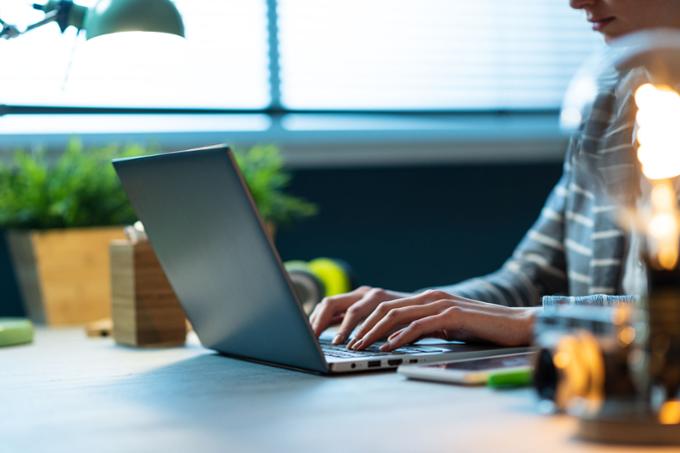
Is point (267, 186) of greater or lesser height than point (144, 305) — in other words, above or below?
above

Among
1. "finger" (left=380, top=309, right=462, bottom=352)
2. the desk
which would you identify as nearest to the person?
"finger" (left=380, top=309, right=462, bottom=352)

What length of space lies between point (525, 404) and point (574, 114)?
Answer: 0.87ft

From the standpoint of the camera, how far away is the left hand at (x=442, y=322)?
1.03 meters

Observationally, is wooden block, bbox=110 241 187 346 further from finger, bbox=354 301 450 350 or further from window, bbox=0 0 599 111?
window, bbox=0 0 599 111

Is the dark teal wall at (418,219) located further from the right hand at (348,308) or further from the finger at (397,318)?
the finger at (397,318)

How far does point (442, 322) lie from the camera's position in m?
1.03

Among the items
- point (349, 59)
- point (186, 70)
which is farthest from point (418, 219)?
point (186, 70)

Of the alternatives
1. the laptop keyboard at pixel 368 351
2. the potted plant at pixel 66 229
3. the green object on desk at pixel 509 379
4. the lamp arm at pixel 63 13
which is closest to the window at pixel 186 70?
the potted plant at pixel 66 229

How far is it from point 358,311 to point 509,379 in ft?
1.11

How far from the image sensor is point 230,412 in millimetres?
805

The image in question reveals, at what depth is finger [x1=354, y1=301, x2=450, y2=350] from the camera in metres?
1.04

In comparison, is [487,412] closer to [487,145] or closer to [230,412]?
[230,412]

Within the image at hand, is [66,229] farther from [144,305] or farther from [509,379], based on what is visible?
[509,379]

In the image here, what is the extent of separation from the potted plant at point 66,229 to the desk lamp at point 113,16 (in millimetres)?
507
